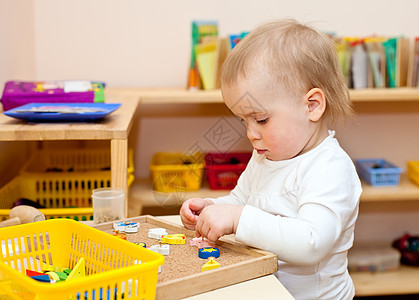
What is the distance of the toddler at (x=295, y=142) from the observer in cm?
86

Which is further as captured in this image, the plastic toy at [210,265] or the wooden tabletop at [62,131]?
the wooden tabletop at [62,131]

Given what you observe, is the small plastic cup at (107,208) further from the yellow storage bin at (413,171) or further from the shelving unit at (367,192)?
the yellow storage bin at (413,171)

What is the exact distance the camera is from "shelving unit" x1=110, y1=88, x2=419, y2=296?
194 cm

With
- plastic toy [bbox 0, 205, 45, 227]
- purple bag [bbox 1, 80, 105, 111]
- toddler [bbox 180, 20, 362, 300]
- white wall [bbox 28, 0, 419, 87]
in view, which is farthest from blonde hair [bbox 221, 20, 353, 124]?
white wall [bbox 28, 0, 419, 87]

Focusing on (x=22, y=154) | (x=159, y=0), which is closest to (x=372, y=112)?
(x=159, y=0)

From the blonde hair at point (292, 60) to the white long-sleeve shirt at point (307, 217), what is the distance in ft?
0.36

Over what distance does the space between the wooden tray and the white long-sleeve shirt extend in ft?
0.09

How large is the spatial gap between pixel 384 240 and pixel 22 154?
1.69 m

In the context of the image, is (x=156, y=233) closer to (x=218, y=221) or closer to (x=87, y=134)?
(x=218, y=221)

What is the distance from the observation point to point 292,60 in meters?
0.91

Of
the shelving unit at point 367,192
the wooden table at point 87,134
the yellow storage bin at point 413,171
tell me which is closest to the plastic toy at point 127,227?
the wooden table at point 87,134

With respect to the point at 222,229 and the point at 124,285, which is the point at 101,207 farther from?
the point at 124,285

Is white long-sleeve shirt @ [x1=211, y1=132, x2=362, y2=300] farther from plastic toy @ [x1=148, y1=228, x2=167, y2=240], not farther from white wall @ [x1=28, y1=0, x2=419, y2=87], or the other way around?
white wall @ [x1=28, y1=0, x2=419, y2=87]

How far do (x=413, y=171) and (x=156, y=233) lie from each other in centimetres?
162
